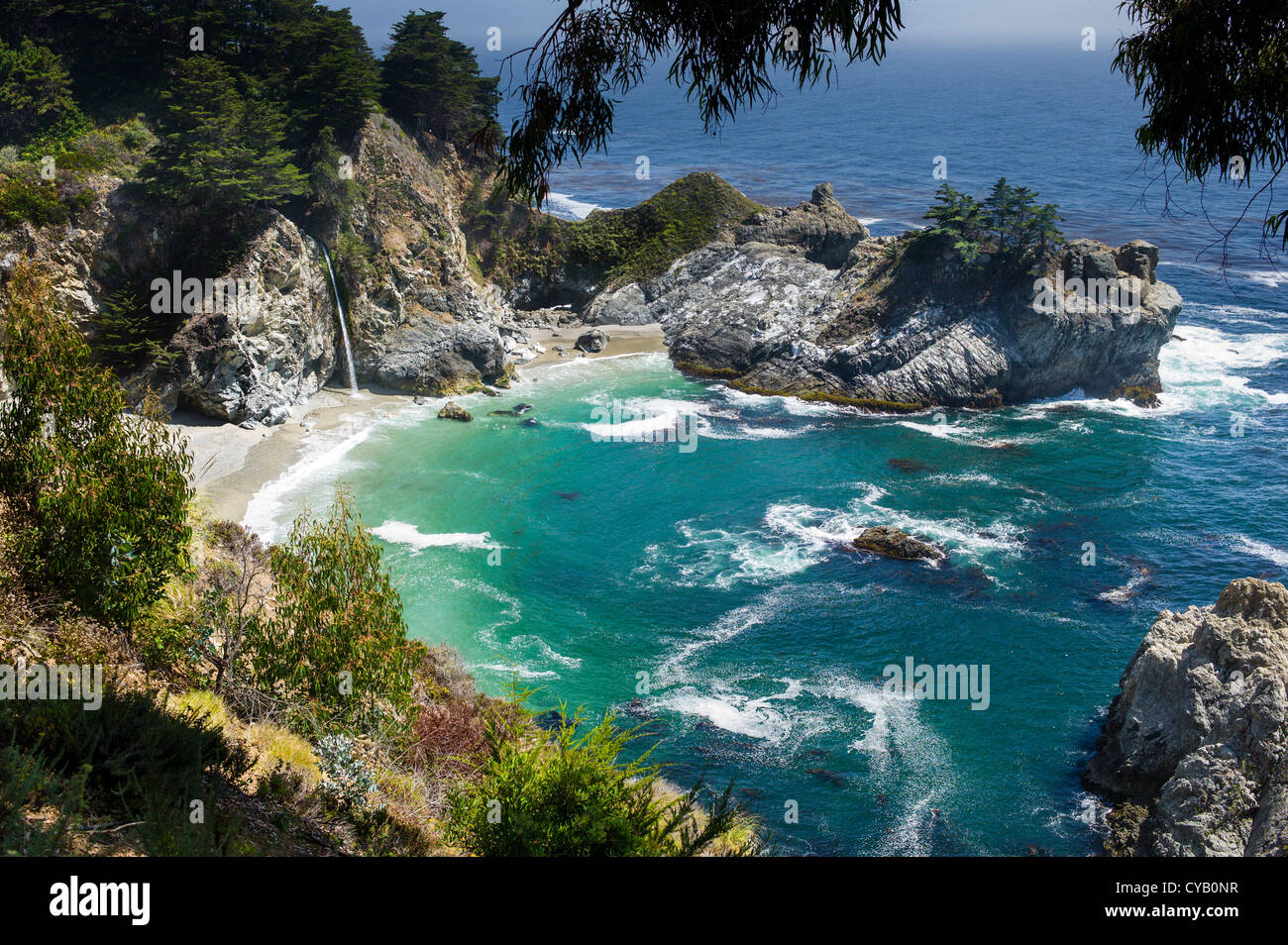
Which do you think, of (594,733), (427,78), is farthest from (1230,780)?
(427,78)

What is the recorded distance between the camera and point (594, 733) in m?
16.5

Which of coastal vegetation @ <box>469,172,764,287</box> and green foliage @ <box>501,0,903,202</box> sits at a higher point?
coastal vegetation @ <box>469,172,764,287</box>

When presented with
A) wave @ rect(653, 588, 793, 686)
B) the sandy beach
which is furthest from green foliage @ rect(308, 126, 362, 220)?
wave @ rect(653, 588, 793, 686)

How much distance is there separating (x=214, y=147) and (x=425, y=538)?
24.4 metres

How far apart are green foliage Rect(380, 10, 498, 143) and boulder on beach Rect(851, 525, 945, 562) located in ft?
138

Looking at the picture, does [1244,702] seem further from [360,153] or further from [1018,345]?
[360,153]

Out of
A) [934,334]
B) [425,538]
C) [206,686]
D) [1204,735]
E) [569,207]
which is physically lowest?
[1204,735]

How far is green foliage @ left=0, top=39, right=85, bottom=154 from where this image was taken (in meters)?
46.6

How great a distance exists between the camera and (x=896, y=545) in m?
36.9

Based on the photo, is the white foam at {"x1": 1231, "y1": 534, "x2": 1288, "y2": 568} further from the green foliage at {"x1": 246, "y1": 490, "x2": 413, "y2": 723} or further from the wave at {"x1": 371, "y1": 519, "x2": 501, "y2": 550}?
the green foliage at {"x1": 246, "y1": 490, "x2": 413, "y2": 723}

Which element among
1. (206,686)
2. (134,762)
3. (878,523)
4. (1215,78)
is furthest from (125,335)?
(1215,78)

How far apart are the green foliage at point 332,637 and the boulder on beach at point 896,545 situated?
81.4ft

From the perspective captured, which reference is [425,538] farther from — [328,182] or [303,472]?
[328,182]

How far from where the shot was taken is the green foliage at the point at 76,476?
1487 centimetres
